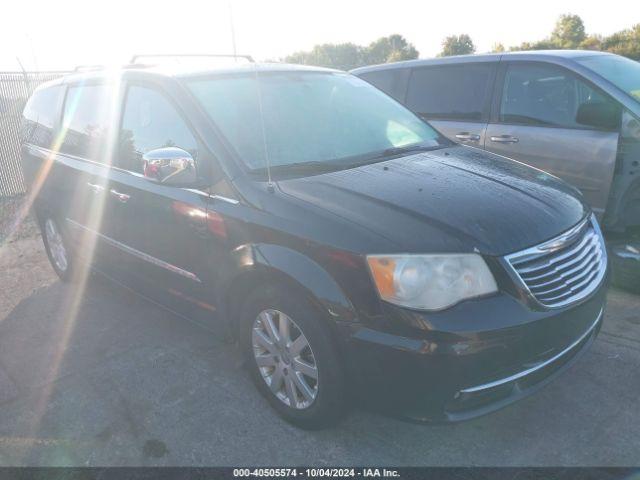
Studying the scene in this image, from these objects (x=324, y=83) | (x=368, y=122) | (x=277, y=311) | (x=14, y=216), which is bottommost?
(x=14, y=216)

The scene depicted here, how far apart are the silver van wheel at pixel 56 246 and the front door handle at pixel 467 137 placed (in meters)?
3.70

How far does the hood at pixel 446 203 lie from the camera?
2.26 m

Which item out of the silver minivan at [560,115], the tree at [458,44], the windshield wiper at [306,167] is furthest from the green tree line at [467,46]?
the windshield wiper at [306,167]

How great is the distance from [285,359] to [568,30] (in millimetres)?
38587

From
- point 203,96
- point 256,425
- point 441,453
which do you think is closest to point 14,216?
point 203,96

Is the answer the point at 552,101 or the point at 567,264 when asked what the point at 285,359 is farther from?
the point at 552,101

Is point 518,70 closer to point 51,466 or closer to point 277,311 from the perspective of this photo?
point 277,311

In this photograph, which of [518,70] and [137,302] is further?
[518,70]

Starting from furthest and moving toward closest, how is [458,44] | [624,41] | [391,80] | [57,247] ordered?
[458,44] → [624,41] → [391,80] → [57,247]

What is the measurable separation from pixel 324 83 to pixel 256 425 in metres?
2.23

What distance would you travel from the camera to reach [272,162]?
286 cm

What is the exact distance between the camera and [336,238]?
229 centimetres

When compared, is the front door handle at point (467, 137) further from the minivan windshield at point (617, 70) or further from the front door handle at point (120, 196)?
the front door handle at point (120, 196)

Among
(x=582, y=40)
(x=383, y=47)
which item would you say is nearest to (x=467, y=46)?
(x=582, y=40)
